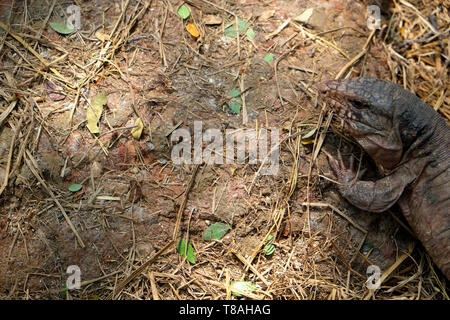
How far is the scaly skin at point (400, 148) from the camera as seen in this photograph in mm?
4051

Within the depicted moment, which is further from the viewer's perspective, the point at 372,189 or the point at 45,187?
the point at 372,189

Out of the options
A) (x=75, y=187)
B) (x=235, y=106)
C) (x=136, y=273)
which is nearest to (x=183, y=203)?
(x=136, y=273)

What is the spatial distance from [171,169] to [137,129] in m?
0.48

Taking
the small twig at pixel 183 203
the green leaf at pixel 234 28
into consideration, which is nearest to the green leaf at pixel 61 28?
the green leaf at pixel 234 28

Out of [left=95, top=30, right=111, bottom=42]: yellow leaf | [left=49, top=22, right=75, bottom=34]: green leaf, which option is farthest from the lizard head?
[left=49, top=22, right=75, bottom=34]: green leaf

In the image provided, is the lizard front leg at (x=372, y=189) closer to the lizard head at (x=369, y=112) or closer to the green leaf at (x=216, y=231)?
the lizard head at (x=369, y=112)

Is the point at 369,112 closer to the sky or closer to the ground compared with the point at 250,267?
closer to the sky

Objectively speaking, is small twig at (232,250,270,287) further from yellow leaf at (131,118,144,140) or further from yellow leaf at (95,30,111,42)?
yellow leaf at (95,30,111,42)

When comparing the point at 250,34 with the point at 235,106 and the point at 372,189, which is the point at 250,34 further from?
the point at 372,189

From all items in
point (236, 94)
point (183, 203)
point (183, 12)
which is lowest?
point (183, 203)

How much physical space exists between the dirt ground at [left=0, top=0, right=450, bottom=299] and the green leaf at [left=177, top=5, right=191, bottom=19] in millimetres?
55

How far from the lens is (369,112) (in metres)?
4.09

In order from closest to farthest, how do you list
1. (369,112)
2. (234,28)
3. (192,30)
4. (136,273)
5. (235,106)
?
(136,273) → (369,112) → (235,106) → (192,30) → (234,28)
